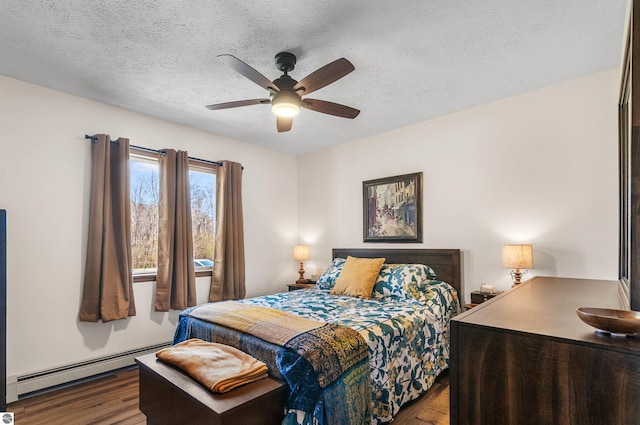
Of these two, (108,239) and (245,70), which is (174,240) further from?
(245,70)

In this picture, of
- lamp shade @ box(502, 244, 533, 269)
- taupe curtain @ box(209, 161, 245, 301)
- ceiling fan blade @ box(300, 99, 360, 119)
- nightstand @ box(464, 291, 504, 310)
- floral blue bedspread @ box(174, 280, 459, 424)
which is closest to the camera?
floral blue bedspread @ box(174, 280, 459, 424)

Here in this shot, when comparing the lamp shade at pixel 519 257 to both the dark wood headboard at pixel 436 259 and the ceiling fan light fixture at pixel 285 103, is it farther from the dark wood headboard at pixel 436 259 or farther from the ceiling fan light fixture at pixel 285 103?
the ceiling fan light fixture at pixel 285 103

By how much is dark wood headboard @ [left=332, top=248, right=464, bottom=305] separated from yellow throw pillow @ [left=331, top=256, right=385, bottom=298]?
46cm

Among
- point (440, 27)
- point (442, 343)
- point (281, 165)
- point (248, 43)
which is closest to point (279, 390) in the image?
point (442, 343)

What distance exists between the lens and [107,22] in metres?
2.01

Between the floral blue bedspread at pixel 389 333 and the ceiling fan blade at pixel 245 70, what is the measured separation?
63.4 inches

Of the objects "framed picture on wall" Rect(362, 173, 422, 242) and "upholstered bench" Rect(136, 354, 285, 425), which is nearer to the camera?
"upholstered bench" Rect(136, 354, 285, 425)

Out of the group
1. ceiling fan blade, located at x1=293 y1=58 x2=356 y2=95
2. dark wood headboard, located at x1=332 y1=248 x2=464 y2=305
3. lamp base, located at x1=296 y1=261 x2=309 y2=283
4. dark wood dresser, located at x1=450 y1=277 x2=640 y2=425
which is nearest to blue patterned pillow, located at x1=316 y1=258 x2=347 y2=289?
dark wood headboard, located at x1=332 y1=248 x2=464 y2=305

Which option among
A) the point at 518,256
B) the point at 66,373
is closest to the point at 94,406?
the point at 66,373

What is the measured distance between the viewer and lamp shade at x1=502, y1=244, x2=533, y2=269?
2795 millimetres

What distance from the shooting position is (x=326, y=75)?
81.1 inches

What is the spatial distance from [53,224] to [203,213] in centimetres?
146

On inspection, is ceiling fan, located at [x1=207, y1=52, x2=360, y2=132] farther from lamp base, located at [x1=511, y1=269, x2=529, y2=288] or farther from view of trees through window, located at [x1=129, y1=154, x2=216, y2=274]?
lamp base, located at [x1=511, y1=269, x2=529, y2=288]

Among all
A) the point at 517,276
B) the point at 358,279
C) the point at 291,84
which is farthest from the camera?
→ the point at 358,279
